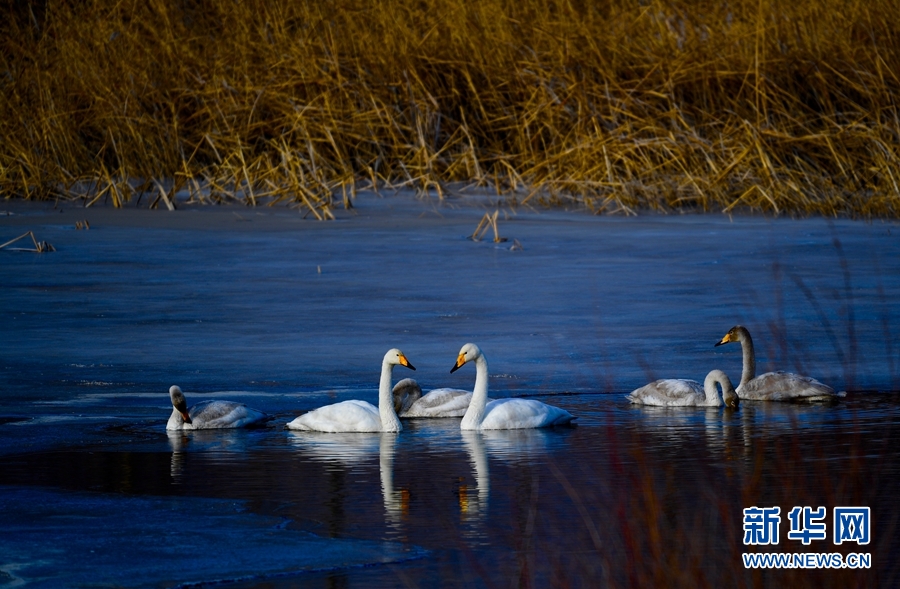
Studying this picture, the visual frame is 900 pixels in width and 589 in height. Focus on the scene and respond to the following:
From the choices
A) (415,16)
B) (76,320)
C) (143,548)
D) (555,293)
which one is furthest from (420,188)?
(143,548)

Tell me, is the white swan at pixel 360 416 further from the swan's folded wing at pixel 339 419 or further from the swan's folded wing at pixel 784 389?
the swan's folded wing at pixel 784 389

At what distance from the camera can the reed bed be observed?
15.4 metres

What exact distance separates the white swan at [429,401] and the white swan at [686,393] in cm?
79

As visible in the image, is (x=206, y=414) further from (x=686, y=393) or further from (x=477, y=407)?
(x=686, y=393)

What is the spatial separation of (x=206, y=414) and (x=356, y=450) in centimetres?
73

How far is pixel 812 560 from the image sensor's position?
4348 mm

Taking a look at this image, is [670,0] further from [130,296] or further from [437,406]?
[437,406]

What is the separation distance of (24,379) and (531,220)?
7155 mm

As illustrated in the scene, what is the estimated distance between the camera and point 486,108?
56.7ft

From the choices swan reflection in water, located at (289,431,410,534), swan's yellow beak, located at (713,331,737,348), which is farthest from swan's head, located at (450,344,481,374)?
swan's yellow beak, located at (713,331,737,348)

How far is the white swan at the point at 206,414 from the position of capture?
22.5ft

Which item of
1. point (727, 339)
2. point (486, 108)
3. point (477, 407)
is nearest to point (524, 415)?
point (477, 407)

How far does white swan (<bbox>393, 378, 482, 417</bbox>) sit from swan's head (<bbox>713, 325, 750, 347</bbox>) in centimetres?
146

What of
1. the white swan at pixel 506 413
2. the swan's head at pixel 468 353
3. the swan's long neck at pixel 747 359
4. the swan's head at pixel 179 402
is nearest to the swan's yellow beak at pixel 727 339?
the swan's long neck at pixel 747 359
